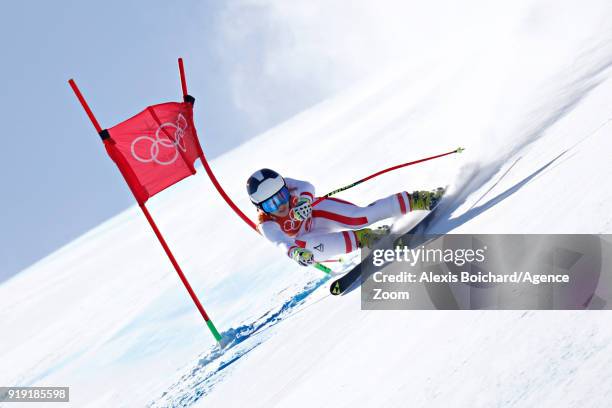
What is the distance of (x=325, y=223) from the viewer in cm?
547

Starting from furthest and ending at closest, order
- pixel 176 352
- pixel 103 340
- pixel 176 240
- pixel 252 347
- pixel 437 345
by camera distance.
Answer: pixel 176 240, pixel 103 340, pixel 176 352, pixel 252 347, pixel 437 345

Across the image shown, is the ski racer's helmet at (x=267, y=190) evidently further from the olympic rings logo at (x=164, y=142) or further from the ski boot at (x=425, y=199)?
the olympic rings logo at (x=164, y=142)

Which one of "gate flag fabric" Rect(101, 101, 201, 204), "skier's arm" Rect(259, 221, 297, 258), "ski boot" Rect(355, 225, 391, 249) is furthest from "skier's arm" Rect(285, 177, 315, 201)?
"gate flag fabric" Rect(101, 101, 201, 204)

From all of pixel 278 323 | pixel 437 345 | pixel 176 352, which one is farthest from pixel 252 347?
pixel 437 345

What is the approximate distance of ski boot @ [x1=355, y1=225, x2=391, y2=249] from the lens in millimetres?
5227

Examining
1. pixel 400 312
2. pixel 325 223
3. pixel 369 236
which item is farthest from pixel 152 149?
pixel 400 312

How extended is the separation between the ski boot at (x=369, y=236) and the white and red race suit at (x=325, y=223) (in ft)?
0.14

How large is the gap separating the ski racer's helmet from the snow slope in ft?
2.84

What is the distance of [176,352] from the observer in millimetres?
6883

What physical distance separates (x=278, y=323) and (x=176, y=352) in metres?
1.94

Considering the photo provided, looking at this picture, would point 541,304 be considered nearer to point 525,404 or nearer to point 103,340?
point 525,404

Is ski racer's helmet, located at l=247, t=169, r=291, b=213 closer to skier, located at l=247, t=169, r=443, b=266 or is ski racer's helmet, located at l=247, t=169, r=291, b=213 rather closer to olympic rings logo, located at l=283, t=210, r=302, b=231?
skier, located at l=247, t=169, r=443, b=266

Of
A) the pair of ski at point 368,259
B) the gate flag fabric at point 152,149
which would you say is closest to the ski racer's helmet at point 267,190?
the gate flag fabric at point 152,149

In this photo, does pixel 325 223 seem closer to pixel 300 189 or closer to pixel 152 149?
pixel 300 189
